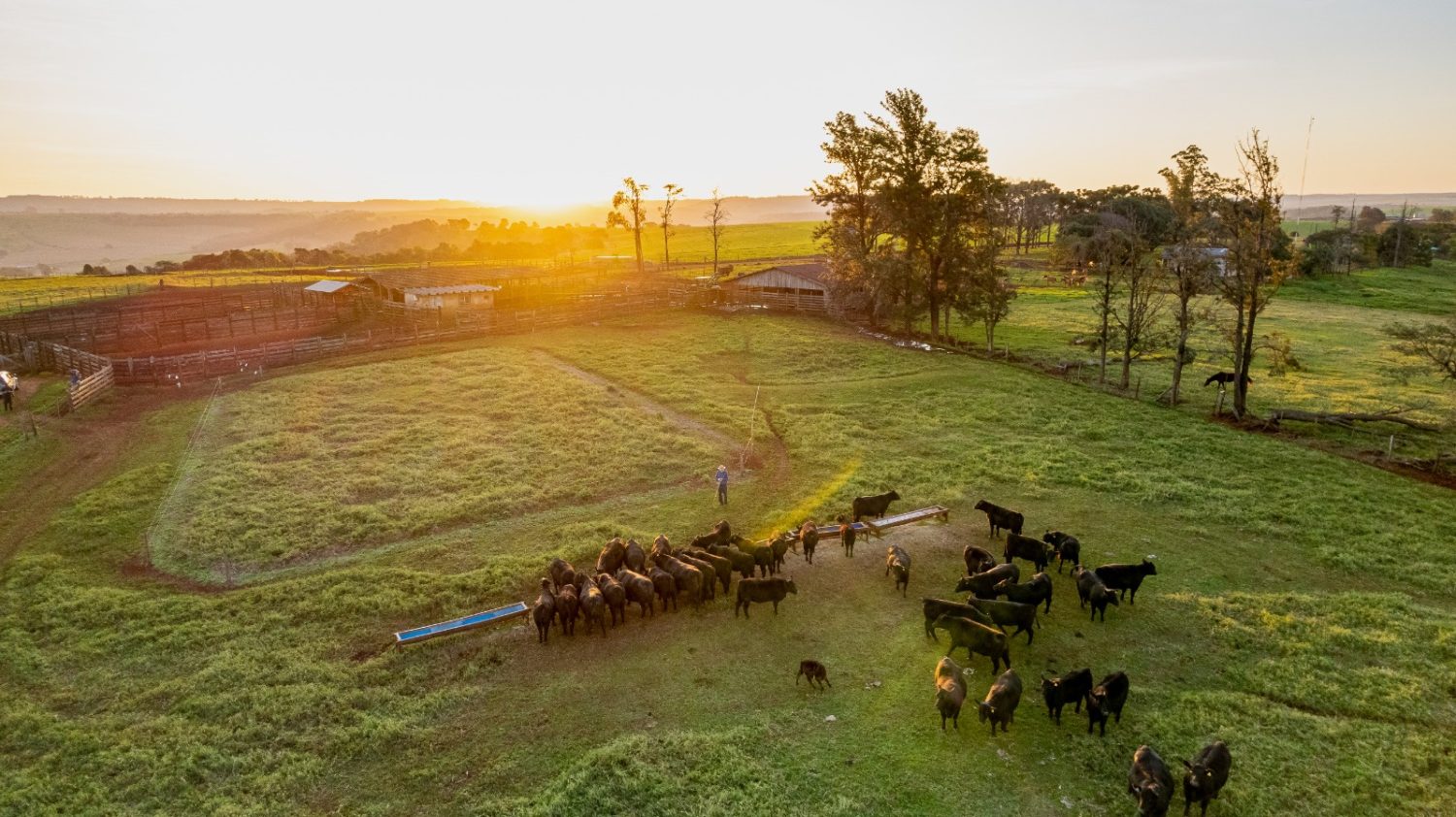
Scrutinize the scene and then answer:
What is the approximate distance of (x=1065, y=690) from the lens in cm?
1191

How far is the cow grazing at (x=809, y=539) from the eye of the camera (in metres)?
17.7

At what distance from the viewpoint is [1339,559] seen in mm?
17906

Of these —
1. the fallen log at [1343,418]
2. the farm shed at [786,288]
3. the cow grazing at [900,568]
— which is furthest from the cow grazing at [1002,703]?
the farm shed at [786,288]

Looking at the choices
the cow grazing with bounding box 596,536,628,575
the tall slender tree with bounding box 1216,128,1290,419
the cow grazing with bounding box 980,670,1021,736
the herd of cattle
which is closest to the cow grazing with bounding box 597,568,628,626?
the herd of cattle

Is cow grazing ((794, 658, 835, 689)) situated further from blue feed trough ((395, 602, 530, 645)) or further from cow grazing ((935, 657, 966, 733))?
blue feed trough ((395, 602, 530, 645))

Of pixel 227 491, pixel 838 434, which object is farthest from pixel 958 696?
pixel 227 491

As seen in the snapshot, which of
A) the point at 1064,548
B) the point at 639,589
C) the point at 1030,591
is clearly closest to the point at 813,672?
the point at 639,589

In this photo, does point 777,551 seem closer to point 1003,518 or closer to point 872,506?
point 872,506

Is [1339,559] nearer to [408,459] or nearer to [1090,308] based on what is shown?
[408,459]

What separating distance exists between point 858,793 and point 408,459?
19952 millimetres

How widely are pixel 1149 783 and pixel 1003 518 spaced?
9767 millimetres

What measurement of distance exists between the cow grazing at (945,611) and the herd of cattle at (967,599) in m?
0.02

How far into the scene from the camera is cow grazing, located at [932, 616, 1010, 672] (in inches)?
527

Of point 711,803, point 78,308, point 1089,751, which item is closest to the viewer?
point 711,803
